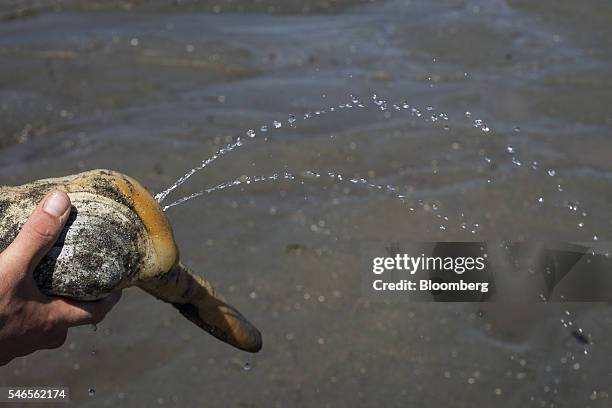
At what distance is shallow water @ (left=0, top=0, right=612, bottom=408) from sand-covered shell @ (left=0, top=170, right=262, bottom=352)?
1.46 meters

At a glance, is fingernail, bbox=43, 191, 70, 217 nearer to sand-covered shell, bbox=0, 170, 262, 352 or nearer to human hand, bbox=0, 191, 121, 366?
human hand, bbox=0, 191, 121, 366

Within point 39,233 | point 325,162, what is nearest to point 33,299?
point 39,233

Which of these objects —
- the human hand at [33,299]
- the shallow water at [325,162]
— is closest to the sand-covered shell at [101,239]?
the human hand at [33,299]

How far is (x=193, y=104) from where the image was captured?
22.7ft

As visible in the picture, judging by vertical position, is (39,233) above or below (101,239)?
above

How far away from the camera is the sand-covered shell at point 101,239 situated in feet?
7.90

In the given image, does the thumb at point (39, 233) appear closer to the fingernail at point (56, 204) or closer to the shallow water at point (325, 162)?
the fingernail at point (56, 204)

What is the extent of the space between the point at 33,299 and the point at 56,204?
0.33 metres

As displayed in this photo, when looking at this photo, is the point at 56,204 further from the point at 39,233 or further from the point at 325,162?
the point at 325,162

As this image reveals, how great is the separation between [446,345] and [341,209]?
1.41 meters

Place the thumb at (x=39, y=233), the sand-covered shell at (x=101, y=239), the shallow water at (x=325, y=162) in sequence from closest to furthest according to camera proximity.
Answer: the thumb at (x=39, y=233) < the sand-covered shell at (x=101, y=239) < the shallow water at (x=325, y=162)

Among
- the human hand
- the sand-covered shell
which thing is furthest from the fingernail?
the sand-covered shell

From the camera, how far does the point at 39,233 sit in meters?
2.27

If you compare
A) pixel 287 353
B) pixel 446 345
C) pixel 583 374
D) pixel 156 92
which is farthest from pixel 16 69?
pixel 583 374
